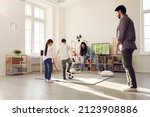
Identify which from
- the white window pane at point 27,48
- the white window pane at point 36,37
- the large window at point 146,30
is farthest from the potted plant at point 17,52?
the large window at point 146,30

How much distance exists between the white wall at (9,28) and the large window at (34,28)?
889mm

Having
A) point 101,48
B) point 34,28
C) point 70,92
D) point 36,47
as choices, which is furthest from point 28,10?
point 70,92

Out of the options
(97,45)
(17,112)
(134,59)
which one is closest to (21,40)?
(97,45)

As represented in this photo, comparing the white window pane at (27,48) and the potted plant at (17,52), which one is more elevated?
the white window pane at (27,48)

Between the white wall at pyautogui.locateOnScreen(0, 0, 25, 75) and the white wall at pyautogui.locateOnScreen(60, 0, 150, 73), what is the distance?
303cm

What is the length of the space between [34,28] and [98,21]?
314cm

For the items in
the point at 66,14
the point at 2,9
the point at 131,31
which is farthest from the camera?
the point at 66,14

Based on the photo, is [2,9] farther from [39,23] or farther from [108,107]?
[108,107]

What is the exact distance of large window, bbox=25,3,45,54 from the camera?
29.0 ft

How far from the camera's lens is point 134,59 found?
26.9ft

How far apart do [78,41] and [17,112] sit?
804cm

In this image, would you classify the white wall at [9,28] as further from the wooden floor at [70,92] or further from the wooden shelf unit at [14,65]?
the wooden floor at [70,92]

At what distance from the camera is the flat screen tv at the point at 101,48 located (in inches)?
343

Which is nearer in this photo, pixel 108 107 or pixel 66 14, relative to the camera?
pixel 108 107
